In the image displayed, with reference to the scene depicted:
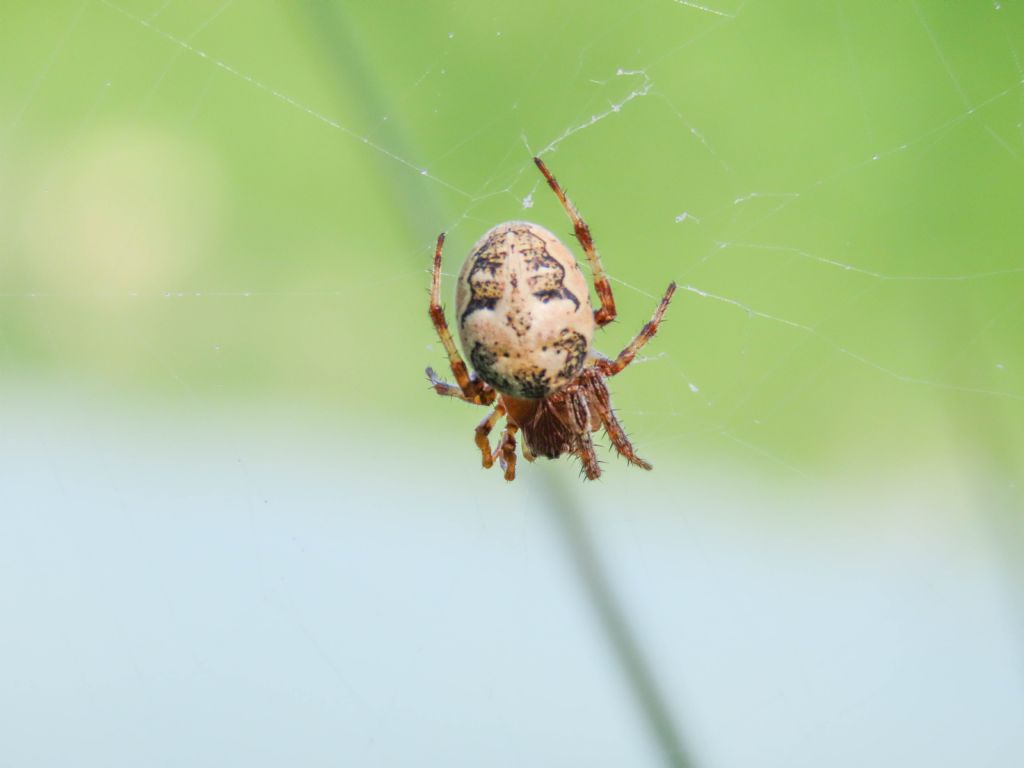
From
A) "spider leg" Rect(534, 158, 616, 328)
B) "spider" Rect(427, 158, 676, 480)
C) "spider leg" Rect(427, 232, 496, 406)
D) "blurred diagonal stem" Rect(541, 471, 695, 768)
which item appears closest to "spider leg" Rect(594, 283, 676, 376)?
"spider" Rect(427, 158, 676, 480)

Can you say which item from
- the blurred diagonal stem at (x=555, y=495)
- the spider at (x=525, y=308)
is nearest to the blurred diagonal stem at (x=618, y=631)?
the blurred diagonal stem at (x=555, y=495)

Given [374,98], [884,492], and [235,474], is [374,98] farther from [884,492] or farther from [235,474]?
[884,492]

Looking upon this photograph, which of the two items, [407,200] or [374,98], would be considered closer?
[407,200]

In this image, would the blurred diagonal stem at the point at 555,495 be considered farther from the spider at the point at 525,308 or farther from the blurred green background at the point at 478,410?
the spider at the point at 525,308

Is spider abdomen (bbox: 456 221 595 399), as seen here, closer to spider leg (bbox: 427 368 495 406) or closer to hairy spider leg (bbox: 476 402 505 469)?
spider leg (bbox: 427 368 495 406)

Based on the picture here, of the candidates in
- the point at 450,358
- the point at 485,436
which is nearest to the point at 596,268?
the point at 450,358

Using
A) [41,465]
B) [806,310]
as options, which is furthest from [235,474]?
[806,310]
